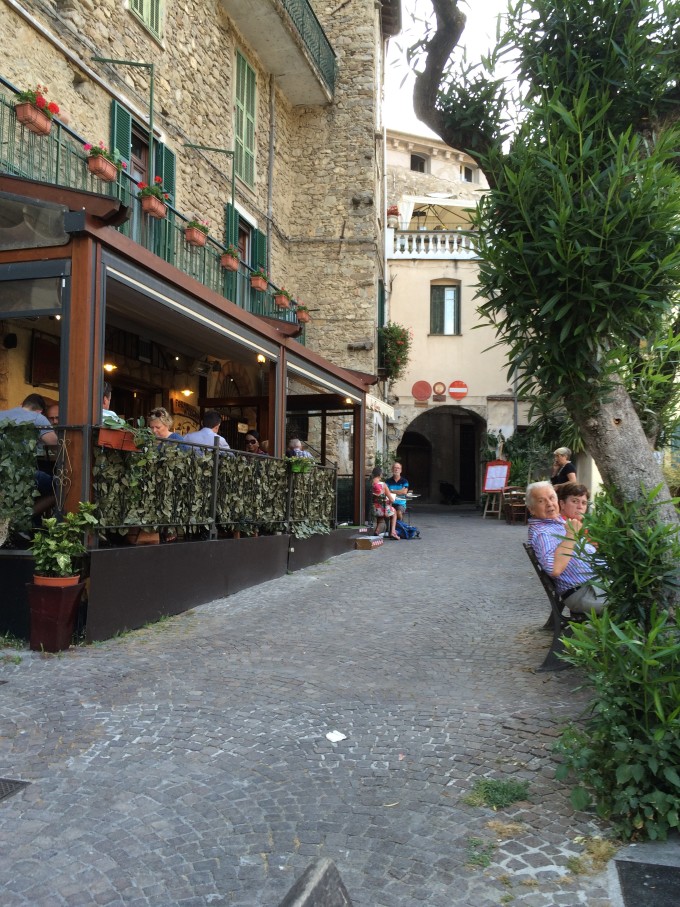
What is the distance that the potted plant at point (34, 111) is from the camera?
7.26m

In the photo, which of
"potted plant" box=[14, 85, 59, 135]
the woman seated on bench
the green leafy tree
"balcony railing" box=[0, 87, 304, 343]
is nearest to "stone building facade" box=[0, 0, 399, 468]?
"balcony railing" box=[0, 87, 304, 343]

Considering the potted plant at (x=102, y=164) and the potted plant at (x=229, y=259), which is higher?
the potted plant at (x=102, y=164)

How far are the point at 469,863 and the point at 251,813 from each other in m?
0.87

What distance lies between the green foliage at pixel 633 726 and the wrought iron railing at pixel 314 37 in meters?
15.4

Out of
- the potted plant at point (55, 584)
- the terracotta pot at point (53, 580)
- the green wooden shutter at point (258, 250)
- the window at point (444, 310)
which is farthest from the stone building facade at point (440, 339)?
the terracotta pot at point (53, 580)

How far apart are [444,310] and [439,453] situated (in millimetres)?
11622

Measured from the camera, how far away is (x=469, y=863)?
8.44 ft

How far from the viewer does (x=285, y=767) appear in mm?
3383

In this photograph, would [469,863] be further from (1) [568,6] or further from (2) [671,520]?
(1) [568,6]

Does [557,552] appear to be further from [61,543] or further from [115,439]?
[61,543]

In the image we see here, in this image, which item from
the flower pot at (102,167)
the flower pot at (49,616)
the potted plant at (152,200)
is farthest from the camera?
the potted plant at (152,200)

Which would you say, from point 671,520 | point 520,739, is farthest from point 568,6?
point 520,739

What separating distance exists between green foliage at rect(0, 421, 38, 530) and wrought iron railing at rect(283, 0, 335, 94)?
12.6 meters

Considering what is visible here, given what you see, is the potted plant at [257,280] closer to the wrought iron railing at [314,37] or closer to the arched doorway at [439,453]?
the wrought iron railing at [314,37]
